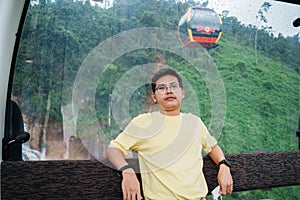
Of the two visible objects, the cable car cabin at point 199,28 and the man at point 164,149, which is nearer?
the man at point 164,149

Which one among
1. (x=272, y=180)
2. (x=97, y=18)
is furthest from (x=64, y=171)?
(x=272, y=180)

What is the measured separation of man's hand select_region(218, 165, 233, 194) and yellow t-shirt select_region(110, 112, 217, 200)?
0.11m

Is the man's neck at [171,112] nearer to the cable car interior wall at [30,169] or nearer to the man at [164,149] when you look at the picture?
the man at [164,149]

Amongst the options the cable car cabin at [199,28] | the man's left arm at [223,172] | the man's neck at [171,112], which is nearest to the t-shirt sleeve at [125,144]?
the man's neck at [171,112]

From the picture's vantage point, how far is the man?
1383 millimetres

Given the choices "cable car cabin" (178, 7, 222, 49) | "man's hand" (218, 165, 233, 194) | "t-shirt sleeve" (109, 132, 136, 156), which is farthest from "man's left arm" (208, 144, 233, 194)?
"cable car cabin" (178, 7, 222, 49)

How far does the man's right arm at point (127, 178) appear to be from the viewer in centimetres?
138

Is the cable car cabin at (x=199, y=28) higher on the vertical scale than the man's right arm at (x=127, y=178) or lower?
higher

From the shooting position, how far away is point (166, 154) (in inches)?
55.2

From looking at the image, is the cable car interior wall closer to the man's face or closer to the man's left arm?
the man's left arm

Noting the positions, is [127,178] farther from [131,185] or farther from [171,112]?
[171,112]

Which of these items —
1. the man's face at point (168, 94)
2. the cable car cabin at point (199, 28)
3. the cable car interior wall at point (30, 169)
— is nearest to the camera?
the cable car interior wall at point (30, 169)

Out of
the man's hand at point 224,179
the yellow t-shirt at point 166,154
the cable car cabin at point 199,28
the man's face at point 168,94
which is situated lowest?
the man's hand at point 224,179

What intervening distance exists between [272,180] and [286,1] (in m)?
0.98
